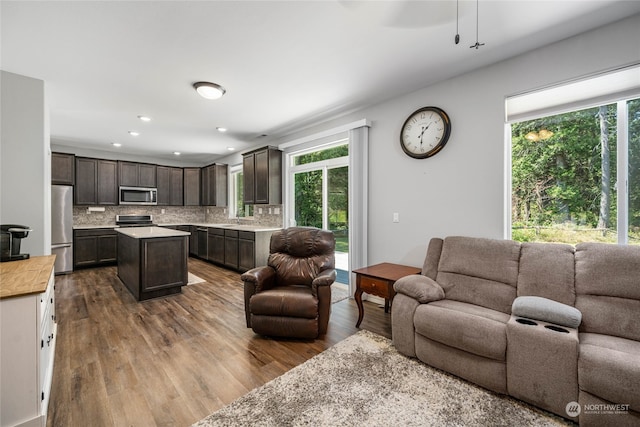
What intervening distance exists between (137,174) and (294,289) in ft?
19.5

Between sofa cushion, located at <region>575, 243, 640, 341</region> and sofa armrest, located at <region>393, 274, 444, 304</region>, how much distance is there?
946mm

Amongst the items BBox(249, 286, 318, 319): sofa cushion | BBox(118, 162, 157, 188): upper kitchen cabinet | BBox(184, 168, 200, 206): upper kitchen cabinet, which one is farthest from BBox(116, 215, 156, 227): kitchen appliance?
BBox(249, 286, 318, 319): sofa cushion

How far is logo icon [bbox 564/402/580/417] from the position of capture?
5.04 feet

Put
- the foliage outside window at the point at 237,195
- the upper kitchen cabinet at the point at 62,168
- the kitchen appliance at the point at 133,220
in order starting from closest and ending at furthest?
the upper kitchen cabinet at the point at 62,168
the kitchen appliance at the point at 133,220
the foliage outside window at the point at 237,195

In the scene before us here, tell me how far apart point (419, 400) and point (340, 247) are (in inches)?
114

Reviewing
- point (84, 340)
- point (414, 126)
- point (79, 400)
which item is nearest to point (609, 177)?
point (414, 126)

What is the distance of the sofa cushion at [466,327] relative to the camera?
1795 mm

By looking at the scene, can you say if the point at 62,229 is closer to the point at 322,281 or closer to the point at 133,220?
the point at 133,220

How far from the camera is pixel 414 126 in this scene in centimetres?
321

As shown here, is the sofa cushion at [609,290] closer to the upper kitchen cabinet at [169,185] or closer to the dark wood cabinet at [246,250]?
the dark wood cabinet at [246,250]

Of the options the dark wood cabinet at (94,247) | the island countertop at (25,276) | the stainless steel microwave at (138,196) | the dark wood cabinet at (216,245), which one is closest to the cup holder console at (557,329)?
the island countertop at (25,276)

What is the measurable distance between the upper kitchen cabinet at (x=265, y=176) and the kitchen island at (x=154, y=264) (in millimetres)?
1665

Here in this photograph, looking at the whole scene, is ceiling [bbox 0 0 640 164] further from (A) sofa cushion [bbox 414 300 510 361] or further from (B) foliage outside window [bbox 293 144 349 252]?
(A) sofa cushion [bbox 414 300 510 361]

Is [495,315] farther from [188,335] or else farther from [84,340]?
[84,340]
